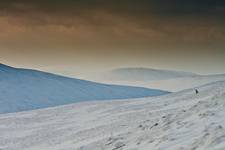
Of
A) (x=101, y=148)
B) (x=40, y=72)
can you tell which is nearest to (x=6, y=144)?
(x=101, y=148)

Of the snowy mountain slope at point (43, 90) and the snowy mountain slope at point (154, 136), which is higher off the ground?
the snowy mountain slope at point (43, 90)

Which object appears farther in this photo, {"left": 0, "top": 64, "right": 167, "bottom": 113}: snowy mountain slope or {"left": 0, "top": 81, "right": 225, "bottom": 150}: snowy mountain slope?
{"left": 0, "top": 64, "right": 167, "bottom": 113}: snowy mountain slope

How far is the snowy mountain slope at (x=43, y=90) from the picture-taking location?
128 meters

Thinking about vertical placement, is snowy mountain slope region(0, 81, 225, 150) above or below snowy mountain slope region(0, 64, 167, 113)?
below

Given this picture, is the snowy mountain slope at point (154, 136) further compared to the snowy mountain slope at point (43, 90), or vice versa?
the snowy mountain slope at point (43, 90)

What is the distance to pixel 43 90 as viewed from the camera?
504ft

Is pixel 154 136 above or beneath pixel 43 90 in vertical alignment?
beneath

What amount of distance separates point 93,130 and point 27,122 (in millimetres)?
13178

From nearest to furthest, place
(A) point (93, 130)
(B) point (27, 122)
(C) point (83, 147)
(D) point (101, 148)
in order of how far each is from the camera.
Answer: (D) point (101, 148) < (C) point (83, 147) < (A) point (93, 130) < (B) point (27, 122)

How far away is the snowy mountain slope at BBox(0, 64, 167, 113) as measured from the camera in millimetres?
127981

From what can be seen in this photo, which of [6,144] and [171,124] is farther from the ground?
[171,124]

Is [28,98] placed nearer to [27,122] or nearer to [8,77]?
[8,77]

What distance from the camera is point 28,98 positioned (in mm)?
136250

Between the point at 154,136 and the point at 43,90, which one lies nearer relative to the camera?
the point at 154,136
